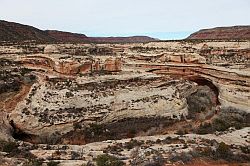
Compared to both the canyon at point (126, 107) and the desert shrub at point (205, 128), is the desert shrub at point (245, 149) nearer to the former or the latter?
the canyon at point (126, 107)

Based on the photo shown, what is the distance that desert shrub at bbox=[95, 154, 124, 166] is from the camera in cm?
1958

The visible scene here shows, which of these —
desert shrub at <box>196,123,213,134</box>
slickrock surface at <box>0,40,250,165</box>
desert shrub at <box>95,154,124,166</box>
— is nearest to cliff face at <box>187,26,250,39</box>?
slickrock surface at <box>0,40,250,165</box>

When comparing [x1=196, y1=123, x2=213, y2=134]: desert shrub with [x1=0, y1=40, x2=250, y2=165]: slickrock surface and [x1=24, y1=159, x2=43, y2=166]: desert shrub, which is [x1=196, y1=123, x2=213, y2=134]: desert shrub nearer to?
[x1=0, y1=40, x2=250, y2=165]: slickrock surface

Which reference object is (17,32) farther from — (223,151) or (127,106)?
(223,151)

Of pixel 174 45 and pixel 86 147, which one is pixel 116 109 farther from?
pixel 174 45

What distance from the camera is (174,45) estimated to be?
4434cm

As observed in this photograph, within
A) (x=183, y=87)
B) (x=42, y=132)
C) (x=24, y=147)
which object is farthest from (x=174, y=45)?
(x=24, y=147)

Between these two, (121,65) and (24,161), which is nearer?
(24,161)

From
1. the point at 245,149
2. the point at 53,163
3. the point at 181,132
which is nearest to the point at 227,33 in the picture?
the point at 181,132

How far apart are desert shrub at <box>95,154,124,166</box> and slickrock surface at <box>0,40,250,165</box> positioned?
253mm

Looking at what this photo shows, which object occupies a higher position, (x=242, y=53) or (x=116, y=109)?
(x=242, y=53)

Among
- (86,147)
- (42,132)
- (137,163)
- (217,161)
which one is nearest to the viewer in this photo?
(137,163)

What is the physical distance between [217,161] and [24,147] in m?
9.24

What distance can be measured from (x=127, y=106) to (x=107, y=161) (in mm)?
9457
